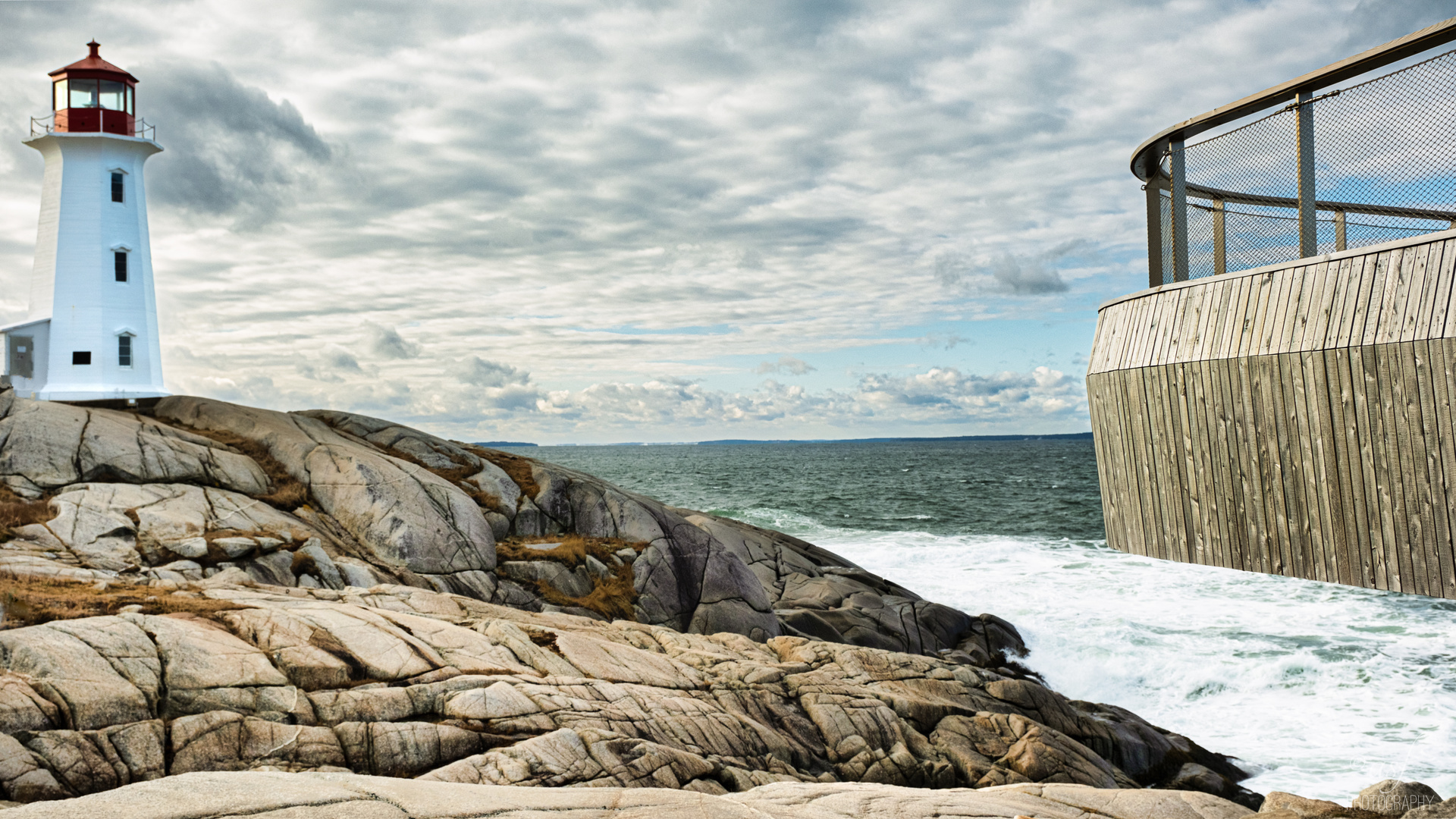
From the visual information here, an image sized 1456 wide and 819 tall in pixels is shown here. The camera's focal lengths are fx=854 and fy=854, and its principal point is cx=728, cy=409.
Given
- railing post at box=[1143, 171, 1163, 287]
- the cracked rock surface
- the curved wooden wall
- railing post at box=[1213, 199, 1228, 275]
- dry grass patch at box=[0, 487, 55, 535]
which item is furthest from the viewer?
dry grass patch at box=[0, 487, 55, 535]

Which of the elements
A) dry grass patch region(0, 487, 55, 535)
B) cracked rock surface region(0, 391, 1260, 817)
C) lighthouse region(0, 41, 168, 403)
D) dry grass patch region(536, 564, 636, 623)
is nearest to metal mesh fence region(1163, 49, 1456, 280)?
cracked rock surface region(0, 391, 1260, 817)

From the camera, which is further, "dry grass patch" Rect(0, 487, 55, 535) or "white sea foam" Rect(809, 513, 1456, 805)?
"white sea foam" Rect(809, 513, 1456, 805)

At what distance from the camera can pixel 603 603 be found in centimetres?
1472

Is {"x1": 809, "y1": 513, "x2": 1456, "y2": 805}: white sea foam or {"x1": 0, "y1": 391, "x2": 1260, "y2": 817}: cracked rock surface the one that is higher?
{"x1": 0, "y1": 391, "x2": 1260, "y2": 817}: cracked rock surface

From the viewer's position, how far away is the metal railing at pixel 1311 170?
6.34 meters

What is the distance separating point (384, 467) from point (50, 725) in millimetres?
9608

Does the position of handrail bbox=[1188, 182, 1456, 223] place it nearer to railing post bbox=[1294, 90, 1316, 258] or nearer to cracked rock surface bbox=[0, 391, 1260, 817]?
railing post bbox=[1294, 90, 1316, 258]

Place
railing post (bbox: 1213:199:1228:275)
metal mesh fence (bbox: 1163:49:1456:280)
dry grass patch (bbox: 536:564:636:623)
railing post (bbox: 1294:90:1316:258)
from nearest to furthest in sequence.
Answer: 1. metal mesh fence (bbox: 1163:49:1456:280)
2. railing post (bbox: 1294:90:1316:258)
3. railing post (bbox: 1213:199:1228:275)
4. dry grass patch (bbox: 536:564:636:623)

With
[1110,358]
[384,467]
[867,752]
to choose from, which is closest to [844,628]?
[867,752]

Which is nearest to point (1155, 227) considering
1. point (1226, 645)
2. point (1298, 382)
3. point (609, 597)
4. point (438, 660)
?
point (1298, 382)

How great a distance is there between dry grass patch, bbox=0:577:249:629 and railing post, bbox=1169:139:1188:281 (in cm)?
996

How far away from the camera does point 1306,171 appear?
704cm

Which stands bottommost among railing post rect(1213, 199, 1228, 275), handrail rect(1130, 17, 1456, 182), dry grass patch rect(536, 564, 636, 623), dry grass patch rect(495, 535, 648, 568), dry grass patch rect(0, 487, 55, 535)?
dry grass patch rect(536, 564, 636, 623)

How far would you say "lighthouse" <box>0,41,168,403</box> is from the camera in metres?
24.5
